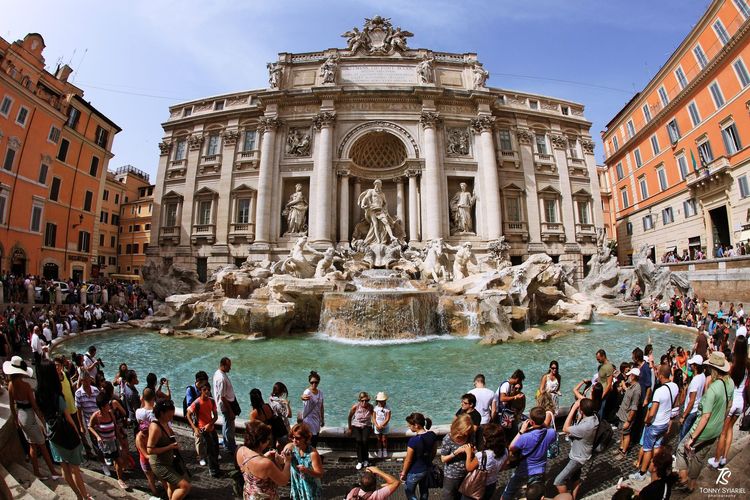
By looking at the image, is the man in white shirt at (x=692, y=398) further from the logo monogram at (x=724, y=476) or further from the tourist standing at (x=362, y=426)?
the tourist standing at (x=362, y=426)

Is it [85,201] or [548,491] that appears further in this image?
[85,201]

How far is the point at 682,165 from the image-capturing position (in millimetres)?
23047

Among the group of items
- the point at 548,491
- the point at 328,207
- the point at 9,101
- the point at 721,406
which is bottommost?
the point at 548,491

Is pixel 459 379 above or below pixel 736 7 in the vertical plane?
below

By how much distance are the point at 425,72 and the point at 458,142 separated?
504 centimetres

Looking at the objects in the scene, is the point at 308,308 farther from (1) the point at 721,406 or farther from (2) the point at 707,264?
(2) the point at 707,264

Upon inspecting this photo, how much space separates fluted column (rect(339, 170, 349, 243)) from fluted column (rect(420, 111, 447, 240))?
4.83m

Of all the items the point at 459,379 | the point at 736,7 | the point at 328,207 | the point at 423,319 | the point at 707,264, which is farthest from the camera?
the point at 328,207

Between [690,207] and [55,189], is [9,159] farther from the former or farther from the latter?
[690,207]

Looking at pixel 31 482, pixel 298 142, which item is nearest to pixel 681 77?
pixel 298 142

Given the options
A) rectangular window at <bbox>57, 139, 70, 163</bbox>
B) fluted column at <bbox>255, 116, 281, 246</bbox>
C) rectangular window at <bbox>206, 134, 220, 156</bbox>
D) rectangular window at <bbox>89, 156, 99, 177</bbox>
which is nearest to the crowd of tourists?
fluted column at <bbox>255, 116, 281, 246</bbox>

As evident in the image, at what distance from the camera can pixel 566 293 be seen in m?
17.1

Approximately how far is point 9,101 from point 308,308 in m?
19.6

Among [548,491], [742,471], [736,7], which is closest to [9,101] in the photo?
[548,491]
